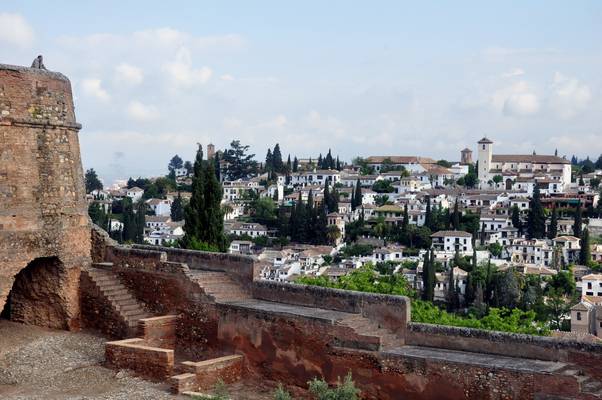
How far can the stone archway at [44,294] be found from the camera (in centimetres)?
1402

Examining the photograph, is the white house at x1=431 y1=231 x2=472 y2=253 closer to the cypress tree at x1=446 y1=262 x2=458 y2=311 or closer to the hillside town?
the hillside town

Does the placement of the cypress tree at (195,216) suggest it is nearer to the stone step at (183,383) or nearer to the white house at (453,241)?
the stone step at (183,383)

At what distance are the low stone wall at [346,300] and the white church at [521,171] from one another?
9888 centimetres

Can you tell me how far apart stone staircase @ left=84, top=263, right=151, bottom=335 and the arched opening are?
0.59 m

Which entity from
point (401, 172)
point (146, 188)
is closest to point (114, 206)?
point (146, 188)

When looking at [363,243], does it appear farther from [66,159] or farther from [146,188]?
[66,159]

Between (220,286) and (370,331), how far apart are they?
3323 millimetres

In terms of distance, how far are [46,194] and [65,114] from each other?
156 cm

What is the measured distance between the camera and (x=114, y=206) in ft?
329

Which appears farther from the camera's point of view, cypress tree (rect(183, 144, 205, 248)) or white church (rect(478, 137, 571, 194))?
white church (rect(478, 137, 571, 194))

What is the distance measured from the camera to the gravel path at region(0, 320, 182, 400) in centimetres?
1079

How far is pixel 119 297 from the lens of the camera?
14.0 m

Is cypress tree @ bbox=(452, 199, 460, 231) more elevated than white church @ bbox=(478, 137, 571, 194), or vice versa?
white church @ bbox=(478, 137, 571, 194)

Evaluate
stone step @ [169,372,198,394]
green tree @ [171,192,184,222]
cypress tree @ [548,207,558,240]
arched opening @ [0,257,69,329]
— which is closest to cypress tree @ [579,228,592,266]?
cypress tree @ [548,207,558,240]
